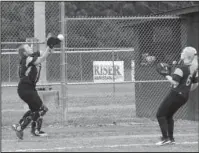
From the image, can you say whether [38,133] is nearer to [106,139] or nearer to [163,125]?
[106,139]

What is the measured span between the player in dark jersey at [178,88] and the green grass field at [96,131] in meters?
0.37

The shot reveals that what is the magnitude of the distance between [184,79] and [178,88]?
0.20 meters

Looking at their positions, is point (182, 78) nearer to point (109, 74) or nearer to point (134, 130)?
point (134, 130)

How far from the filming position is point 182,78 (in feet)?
35.8

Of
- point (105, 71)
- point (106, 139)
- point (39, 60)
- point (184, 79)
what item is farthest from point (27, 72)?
point (105, 71)

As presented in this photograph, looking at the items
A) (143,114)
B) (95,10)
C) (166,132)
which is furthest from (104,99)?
(95,10)

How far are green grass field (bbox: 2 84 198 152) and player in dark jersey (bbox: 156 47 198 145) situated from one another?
1.21 feet

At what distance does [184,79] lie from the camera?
11.0 meters

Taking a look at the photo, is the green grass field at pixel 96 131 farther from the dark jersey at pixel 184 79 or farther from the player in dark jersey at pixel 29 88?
the dark jersey at pixel 184 79

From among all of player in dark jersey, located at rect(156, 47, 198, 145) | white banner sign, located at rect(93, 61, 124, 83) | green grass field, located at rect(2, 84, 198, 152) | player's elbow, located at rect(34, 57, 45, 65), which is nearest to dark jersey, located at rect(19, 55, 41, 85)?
player's elbow, located at rect(34, 57, 45, 65)

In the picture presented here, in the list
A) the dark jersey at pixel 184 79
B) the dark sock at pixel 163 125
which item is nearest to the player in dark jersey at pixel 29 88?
the dark sock at pixel 163 125

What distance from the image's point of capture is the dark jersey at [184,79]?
427 inches

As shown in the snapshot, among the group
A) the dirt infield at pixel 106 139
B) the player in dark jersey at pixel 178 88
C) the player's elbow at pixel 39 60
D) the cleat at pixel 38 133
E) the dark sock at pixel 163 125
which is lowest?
the dirt infield at pixel 106 139

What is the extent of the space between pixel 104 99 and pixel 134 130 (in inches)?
369
